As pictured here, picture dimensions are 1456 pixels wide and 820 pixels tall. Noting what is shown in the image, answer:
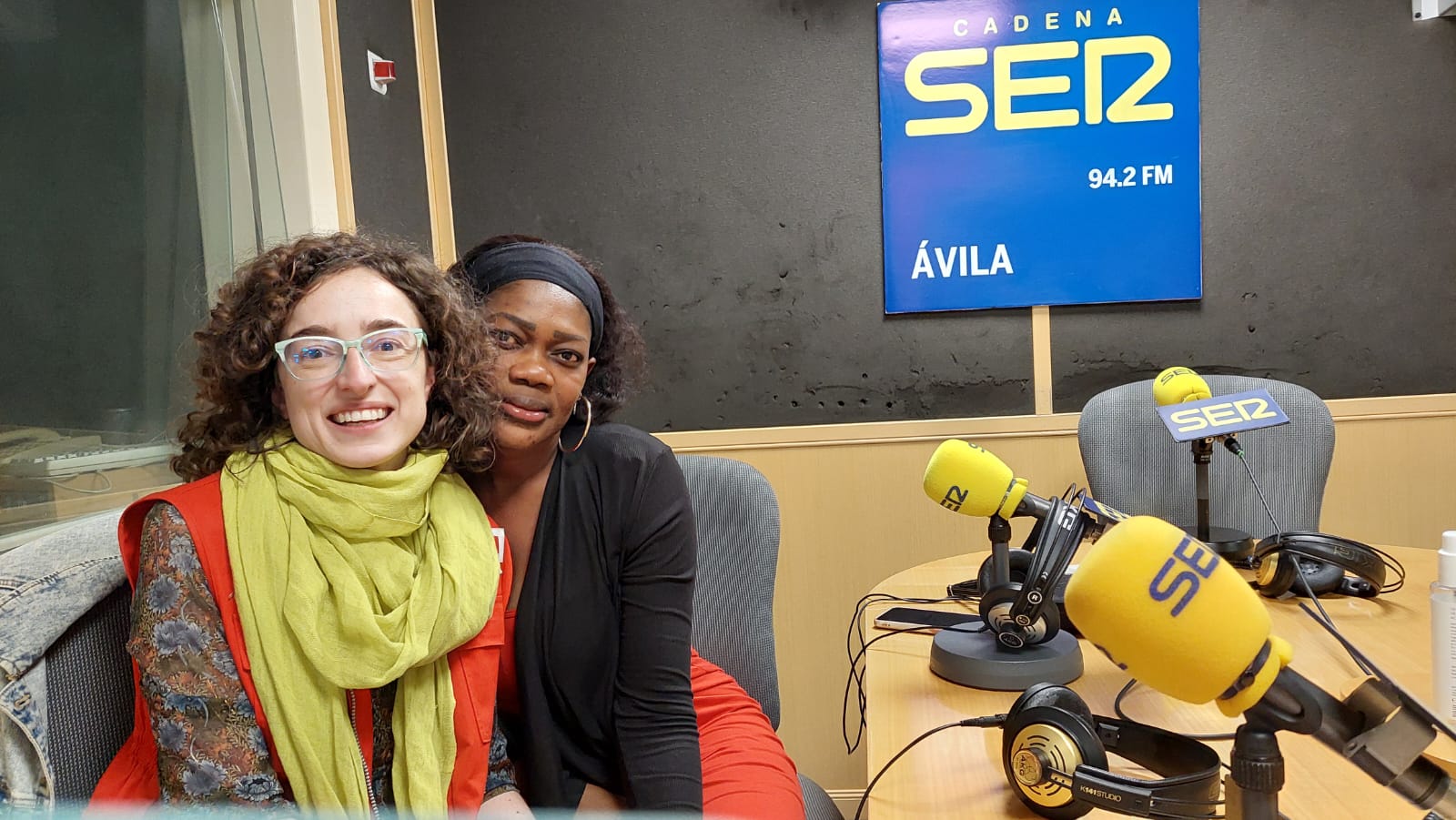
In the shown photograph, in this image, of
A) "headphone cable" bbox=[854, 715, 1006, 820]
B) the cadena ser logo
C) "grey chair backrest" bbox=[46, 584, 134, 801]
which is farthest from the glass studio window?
the cadena ser logo

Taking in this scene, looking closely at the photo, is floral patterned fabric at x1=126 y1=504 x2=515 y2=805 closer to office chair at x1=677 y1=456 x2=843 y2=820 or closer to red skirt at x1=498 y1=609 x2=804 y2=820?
red skirt at x1=498 y1=609 x2=804 y2=820

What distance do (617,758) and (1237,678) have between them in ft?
3.09

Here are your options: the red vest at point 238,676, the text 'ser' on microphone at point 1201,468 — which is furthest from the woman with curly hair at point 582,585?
the text 'ser' on microphone at point 1201,468

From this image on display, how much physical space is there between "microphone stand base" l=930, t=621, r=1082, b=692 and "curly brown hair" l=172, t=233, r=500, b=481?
2.37ft

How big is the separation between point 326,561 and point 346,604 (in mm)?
67

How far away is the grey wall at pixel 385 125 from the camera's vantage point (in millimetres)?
2244

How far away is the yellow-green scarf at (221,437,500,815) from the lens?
98cm

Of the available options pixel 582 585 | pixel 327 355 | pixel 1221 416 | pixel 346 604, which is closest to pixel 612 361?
pixel 582 585

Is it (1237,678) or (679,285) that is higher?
(679,285)

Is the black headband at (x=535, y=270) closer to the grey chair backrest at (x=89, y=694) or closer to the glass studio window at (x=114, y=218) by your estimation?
the grey chair backrest at (x=89, y=694)

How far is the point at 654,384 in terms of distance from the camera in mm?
2916

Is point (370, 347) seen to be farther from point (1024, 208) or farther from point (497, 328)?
point (1024, 208)

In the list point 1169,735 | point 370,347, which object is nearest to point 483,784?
point 370,347

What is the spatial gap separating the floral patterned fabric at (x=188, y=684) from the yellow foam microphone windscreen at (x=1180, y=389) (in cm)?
176
